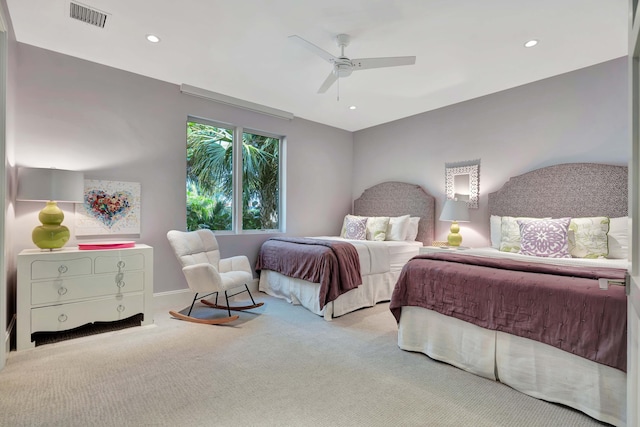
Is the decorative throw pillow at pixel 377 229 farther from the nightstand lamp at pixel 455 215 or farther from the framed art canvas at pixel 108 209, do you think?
the framed art canvas at pixel 108 209

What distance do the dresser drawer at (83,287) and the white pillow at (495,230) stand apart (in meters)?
3.84

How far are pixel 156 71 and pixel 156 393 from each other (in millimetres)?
3097

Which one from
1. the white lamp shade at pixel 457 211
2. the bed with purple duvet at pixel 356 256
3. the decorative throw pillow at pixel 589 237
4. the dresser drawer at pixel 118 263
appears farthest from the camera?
the white lamp shade at pixel 457 211

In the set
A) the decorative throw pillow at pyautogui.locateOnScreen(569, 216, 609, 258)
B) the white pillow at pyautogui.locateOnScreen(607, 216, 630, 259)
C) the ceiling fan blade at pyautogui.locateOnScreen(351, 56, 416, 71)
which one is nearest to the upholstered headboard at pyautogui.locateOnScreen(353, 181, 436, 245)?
the decorative throw pillow at pyautogui.locateOnScreen(569, 216, 609, 258)

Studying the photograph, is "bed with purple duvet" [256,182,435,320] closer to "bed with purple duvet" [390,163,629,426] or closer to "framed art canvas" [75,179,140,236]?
"bed with purple duvet" [390,163,629,426]

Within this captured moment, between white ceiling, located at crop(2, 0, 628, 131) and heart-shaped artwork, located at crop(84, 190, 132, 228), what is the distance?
4.41 ft

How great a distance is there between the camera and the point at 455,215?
12.6ft

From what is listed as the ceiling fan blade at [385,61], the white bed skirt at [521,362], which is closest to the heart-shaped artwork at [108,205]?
the ceiling fan blade at [385,61]

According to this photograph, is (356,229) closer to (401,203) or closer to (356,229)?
(356,229)

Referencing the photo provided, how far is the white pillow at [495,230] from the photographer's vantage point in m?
3.67

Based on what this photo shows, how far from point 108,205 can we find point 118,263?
736 mm

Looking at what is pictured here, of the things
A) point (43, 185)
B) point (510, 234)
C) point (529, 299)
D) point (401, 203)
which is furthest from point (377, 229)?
point (43, 185)

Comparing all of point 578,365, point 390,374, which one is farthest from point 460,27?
point 390,374

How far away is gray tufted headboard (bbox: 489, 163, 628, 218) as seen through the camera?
3.06m
